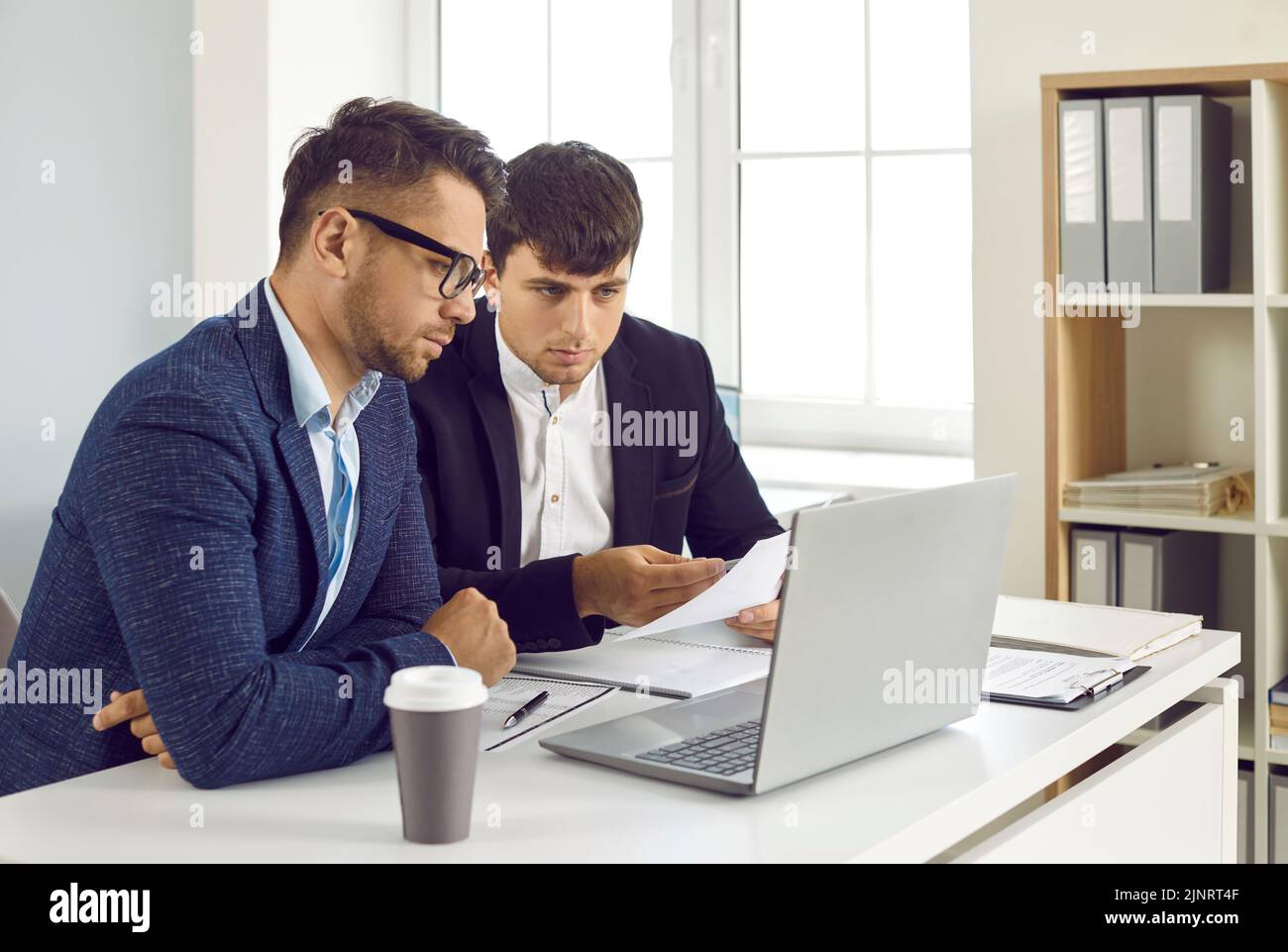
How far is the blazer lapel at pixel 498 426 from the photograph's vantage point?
2055 millimetres

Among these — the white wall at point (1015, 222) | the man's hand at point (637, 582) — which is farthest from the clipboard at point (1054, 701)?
the white wall at point (1015, 222)

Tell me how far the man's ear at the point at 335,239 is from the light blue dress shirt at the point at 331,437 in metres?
0.07

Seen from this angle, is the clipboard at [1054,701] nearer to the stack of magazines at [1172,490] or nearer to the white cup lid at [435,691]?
the white cup lid at [435,691]

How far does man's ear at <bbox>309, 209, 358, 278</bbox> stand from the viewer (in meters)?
1.50

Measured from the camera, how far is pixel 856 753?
1323mm

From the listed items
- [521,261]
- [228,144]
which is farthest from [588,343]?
[228,144]

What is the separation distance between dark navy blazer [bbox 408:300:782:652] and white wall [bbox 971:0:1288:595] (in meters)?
0.96

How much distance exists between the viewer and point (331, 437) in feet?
5.02

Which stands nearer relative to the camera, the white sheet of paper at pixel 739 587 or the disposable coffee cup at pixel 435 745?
the disposable coffee cup at pixel 435 745

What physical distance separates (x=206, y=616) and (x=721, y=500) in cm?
114

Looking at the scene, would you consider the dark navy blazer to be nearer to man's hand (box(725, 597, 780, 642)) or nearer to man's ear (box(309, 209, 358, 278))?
man's hand (box(725, 597, 780, 642))

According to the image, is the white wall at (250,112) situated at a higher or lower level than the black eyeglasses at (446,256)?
higher

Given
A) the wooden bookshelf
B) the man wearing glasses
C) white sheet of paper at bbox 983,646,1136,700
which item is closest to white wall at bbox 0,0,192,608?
the man wearing glasses

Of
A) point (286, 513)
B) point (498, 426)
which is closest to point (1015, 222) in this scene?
point (498, 426)
